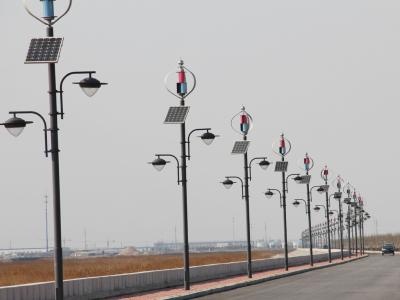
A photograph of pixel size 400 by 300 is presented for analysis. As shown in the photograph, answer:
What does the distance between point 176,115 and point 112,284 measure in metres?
6.99

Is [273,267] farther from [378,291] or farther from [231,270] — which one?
[378,291]

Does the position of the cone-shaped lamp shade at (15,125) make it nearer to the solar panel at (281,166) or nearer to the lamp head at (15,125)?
the lamp head at (15,125)

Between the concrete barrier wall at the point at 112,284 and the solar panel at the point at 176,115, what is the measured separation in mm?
5709

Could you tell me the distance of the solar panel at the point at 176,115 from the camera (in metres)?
37.5

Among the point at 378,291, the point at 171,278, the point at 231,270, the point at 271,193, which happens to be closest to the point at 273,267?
the point at 271,193

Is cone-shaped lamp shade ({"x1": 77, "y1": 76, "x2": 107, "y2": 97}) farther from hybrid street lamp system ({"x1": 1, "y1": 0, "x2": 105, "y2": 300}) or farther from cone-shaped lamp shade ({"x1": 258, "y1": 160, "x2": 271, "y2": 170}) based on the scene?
cone-shaped lamp shade ({"x1": 258, "y1": 160, "x2": 271, "y2": 170})

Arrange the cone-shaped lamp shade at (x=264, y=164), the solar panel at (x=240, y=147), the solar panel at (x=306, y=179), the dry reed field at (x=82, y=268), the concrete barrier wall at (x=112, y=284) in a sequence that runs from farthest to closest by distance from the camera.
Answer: the solar panel at (x=306, y=179)
the cone-shaped lamp shade at (x=264, y=164)
the solar panel at (x=240, y=147)
the dry reed field at (x=82, y=268)
the concrete barrier wall at (x=112, y=284)

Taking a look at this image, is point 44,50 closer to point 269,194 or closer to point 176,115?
point 176,115

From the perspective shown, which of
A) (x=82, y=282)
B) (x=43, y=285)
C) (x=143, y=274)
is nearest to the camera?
(x=43, y=285)

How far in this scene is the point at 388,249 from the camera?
441ft

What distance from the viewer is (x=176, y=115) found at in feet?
124

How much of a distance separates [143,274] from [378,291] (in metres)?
8.74

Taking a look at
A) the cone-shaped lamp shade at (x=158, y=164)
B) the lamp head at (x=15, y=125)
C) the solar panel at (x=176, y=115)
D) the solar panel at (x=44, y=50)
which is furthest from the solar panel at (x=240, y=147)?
the solar panel at (x=44, y=50)

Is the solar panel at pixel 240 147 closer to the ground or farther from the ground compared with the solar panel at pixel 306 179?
farther from the ground
